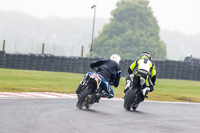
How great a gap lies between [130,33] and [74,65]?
4122 cm

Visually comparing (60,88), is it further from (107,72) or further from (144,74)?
(107,72)

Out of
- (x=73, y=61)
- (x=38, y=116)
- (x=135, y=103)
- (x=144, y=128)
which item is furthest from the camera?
(x=73, y=61)

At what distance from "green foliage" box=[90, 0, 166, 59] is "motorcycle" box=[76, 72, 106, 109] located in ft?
201

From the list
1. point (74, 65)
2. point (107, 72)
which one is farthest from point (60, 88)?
point (74, 65)

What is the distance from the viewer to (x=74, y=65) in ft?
117

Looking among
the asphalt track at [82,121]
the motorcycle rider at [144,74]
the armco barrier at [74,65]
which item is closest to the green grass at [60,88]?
the armco barrier at [74,65]

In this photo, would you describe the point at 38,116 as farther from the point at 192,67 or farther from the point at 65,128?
the point at 192,67

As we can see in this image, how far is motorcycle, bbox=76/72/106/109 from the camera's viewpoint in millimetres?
11781

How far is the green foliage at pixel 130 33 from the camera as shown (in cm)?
7531

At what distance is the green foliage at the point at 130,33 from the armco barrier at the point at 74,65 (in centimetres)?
3738

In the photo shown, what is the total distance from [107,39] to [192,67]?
137 ft

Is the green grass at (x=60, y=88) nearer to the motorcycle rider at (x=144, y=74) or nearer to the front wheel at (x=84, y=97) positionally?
the motorcycle rider at (x=144, y=74)

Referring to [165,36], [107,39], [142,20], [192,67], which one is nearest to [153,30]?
[142,20]

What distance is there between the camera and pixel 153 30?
261ft
